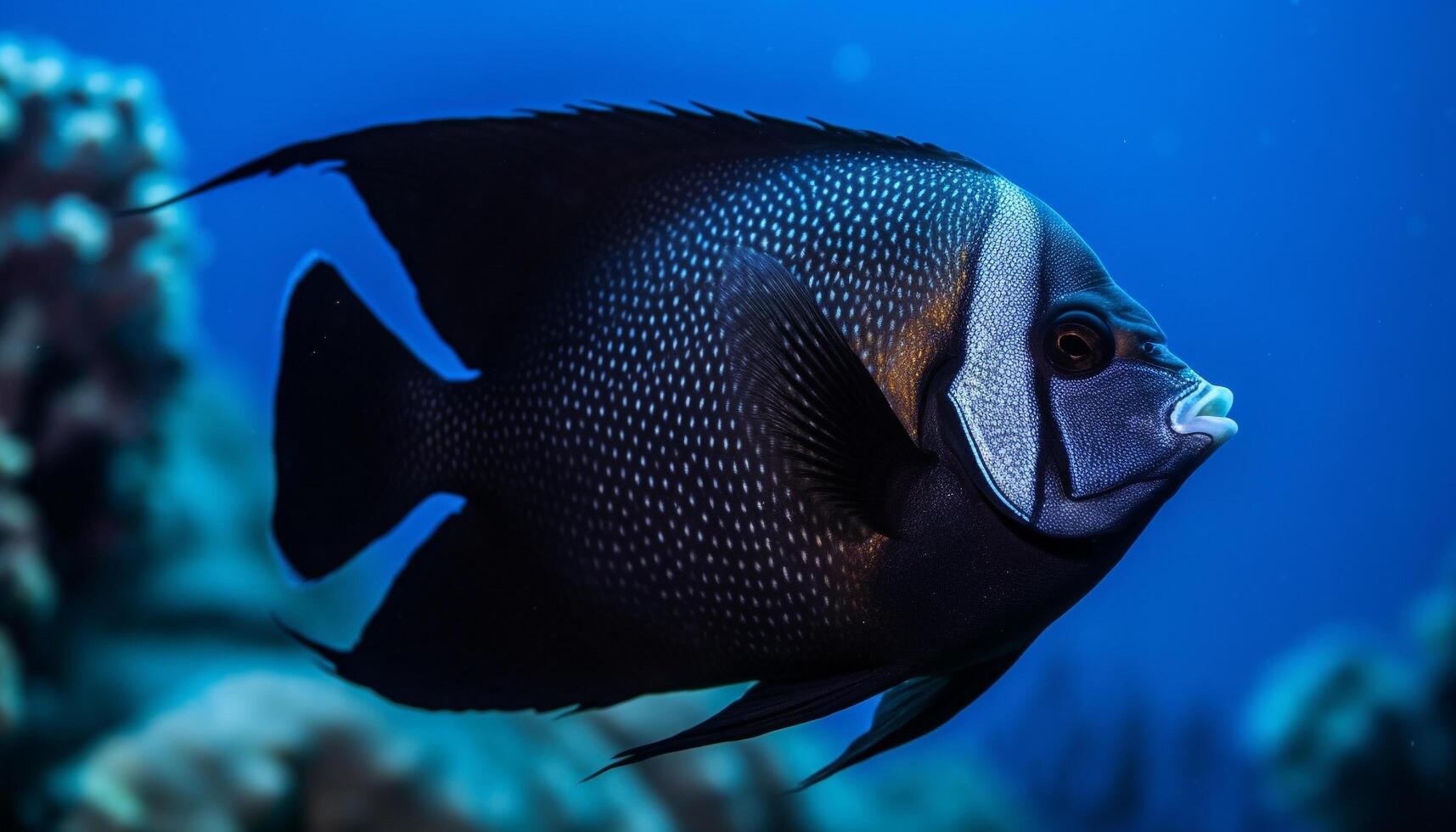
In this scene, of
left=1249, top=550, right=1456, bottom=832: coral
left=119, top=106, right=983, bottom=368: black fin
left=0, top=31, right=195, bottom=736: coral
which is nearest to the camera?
left=119, top=106, right=983, bottom=368: black fin

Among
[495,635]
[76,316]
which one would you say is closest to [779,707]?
[495,635]

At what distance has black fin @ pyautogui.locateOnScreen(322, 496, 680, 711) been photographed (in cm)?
101

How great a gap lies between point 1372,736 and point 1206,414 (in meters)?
5.37

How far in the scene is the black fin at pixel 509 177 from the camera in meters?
Result: 1.05

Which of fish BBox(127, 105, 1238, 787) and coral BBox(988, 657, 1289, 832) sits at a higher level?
fish BBox(127, 105, 1238, 787)

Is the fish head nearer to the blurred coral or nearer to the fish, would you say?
the fish

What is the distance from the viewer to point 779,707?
85 centimetres

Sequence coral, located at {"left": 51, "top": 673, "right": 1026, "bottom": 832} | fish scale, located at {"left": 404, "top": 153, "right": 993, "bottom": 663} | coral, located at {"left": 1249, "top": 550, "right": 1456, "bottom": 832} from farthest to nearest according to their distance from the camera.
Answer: coral, located at {"left": 1249, "top": 550, "right": 1456, "bottom": 832} < coral, located at {"left": 51, "top": 673, "right": 1026, "bottom": 832} < fish scale, located at {"left": 404, "top": 153, "right": 993, "bottom": 663}

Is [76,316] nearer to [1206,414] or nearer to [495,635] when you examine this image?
[495,635]

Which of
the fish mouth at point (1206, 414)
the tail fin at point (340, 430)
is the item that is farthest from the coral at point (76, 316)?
the fish mouth at point (1206, 414)

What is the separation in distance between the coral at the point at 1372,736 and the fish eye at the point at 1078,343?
17.6ft

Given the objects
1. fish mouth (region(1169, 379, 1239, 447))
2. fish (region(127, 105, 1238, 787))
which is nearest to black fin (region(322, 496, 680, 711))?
fish (region(127, 105, 1238, 787))

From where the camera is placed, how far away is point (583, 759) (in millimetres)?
2678

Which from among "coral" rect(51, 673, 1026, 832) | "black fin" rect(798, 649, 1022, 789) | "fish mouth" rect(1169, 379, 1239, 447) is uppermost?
"fish mouth" rect(1169, 379, 1239, 447)
